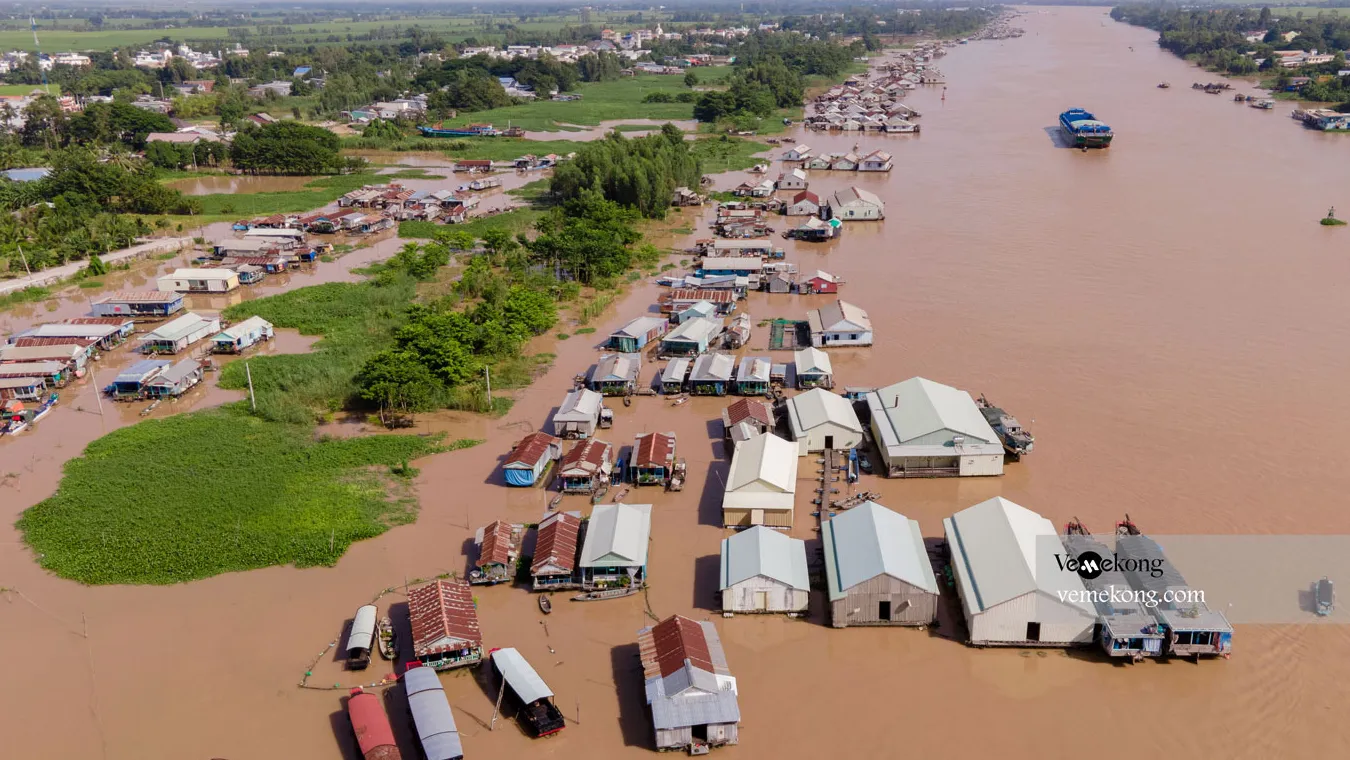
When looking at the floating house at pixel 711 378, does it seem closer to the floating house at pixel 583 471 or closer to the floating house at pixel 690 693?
the floating house at pixel 583 471

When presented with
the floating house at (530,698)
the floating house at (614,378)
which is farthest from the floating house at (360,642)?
the floating house at (614,378)

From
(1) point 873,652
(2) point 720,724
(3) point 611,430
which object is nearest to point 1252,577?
(1) point 873,652

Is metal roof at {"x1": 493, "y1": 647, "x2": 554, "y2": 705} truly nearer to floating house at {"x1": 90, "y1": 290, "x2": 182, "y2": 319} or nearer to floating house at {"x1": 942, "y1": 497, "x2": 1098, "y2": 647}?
floating house at {"x1": 942, "y1": 497, "x2": 1098, "y2": 647}

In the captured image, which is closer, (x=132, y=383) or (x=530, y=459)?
(x=530, y=459)

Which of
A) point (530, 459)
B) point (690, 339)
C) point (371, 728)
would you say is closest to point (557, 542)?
point (530, 459)

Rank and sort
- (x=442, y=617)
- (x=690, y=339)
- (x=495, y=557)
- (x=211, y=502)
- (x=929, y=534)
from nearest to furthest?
(x=442, y=617) < (x=495, y=557) < (x=929, y=534) < (x=211, y=502) < (x=690, y=339)

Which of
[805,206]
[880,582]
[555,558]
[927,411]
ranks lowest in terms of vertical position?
[555,558]

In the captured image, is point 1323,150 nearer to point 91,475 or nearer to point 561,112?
point 561,112

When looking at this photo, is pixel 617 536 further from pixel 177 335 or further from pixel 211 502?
pixel 177 335
